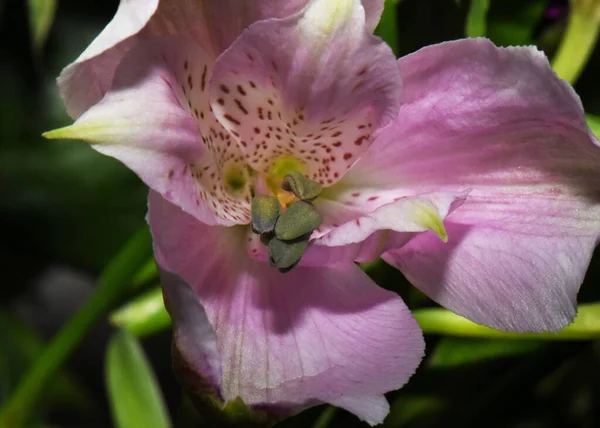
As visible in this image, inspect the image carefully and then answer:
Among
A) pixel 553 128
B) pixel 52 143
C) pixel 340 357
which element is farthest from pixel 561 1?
pixel 52 143

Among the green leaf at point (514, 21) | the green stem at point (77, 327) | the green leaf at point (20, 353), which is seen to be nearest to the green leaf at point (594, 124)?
the green leaf at point (514, 21)

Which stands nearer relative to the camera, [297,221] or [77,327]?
[297,221]

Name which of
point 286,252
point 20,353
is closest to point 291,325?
point 286,252

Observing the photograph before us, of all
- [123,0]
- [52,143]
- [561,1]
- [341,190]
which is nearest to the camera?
[123,0]

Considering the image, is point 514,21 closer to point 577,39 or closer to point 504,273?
point 577,39

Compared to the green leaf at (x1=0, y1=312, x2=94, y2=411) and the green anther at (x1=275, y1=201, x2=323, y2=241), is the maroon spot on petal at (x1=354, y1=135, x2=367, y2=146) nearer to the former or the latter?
the green anther at (x1=275, y1=201, x2=323, y2=241)

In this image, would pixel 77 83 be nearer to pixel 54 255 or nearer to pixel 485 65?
pixel 485 65

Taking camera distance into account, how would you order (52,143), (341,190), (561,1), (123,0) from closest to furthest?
(123,0), (341,190), (561,1), (52,143)
